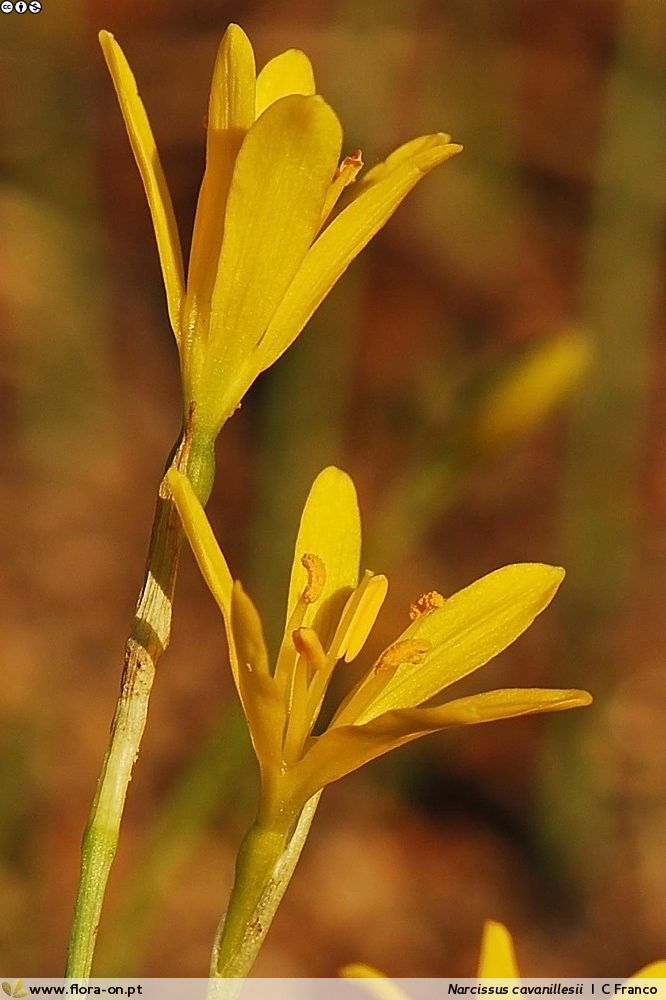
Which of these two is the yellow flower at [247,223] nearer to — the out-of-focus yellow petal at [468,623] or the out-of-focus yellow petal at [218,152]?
the out-of-focus yellow petal at [218,152]

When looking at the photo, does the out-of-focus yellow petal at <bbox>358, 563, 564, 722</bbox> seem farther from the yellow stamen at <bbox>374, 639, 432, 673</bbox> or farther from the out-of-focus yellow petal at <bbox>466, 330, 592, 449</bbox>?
the out-of-focus yellow petal at <bbox>466, 330, 592, 449</bbox>

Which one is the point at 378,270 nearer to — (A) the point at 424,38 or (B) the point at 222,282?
(A) the point at 424,38

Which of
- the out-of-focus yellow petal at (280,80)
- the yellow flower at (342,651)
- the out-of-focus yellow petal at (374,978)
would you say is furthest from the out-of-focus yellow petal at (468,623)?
the out-of-focus yellow petal at (280,80)

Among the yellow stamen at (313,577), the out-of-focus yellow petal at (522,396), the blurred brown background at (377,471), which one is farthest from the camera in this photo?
the blurred brown background at (377,471)

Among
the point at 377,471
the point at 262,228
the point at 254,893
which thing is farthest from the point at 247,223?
the point at 377,471

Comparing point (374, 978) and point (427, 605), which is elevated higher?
point (427, 605)

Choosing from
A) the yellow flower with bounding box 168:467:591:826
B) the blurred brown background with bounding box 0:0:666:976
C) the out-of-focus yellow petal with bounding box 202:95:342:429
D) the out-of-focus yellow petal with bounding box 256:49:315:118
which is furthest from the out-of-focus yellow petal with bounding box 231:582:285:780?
the blurred brown background with bounding box 0:0:666:976

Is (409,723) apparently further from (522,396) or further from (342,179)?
(522,396)
